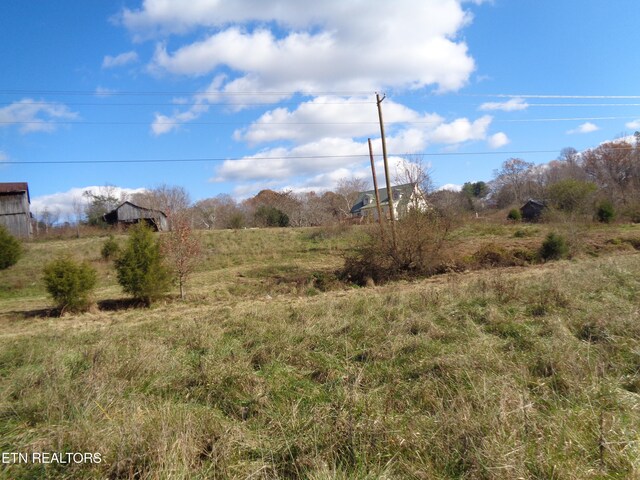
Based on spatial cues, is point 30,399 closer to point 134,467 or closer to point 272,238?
A: point 134,467

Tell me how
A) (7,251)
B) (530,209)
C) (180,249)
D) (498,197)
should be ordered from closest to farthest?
(180,249) < (7,251) < (530,209) < (498,197)

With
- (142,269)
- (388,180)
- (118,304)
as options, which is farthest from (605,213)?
(118,304)

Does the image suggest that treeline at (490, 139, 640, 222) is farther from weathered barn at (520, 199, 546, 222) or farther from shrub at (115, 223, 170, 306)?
shrub at (115, 223, 170, 306)

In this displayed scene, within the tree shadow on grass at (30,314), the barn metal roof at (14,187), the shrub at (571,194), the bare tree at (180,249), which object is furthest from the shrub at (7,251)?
the shrub at (571,194)

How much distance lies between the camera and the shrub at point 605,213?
29.9 meters

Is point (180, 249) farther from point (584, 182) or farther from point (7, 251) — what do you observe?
point (584, 182)

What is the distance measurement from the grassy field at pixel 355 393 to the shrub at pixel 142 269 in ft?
19.1

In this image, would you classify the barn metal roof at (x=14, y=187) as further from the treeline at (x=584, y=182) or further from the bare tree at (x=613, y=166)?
the bare tree at (x=613, y=166)

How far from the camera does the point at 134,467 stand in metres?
2.68

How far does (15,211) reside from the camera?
34375 millimetres

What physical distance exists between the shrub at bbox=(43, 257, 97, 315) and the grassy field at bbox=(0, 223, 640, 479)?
19.0ft

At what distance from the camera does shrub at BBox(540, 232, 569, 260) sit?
18.1 metres

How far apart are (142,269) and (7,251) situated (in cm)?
1424

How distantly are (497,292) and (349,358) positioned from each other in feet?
16.0
